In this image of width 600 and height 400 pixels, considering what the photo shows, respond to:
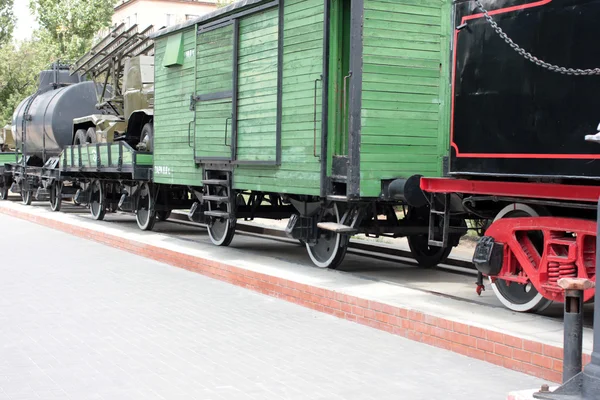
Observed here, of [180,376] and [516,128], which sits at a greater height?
[516,128]

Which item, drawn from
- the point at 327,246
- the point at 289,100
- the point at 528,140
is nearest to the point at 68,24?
the point at 289,100

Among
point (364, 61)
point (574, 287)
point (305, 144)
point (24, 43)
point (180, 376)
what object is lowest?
point (180, 376)

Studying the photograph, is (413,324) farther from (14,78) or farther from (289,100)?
(14,78)

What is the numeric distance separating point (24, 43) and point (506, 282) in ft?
153

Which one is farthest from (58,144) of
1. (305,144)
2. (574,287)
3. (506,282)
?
(574,287)

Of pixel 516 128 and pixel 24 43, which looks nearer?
pixel 516 128

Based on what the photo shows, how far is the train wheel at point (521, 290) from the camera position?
7305mm

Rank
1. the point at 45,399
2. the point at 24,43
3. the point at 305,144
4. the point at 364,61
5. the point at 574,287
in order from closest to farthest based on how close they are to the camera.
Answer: the point at 574,287
the point at 45,399
the point at 364,61
the point at 305,144
the point at 24,43

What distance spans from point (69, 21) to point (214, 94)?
80.1 feet

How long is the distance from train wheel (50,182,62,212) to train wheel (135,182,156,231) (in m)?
5.72

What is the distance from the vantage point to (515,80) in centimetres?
707

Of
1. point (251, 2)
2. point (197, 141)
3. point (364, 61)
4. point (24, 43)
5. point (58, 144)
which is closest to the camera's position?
point (364, 61)

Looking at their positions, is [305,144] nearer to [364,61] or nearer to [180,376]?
[364,61]

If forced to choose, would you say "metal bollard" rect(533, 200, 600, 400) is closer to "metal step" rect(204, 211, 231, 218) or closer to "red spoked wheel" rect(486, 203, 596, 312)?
"red spoked wheel" rect(486, 203, 596, 312)
